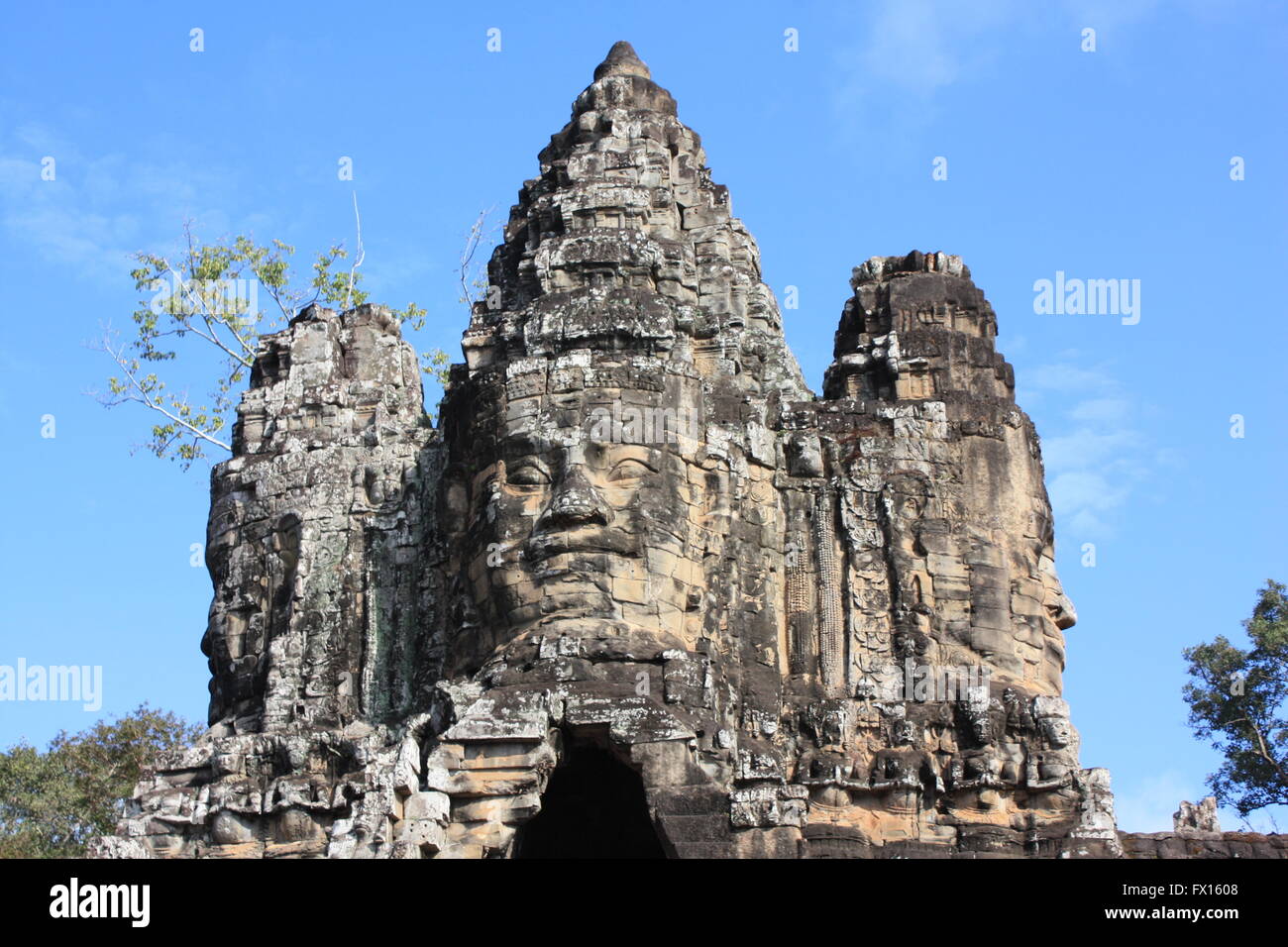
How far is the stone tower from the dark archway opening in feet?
0.12

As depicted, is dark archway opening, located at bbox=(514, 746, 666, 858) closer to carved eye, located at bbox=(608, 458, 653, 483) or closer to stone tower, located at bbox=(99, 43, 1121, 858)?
stone tower, located at bbox=(99, 43, 1121, 858)

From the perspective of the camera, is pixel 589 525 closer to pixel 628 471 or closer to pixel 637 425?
pixel 628 471

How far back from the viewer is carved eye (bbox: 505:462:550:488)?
26625 millimetres

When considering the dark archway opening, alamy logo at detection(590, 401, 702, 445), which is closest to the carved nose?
alamy logo at detection(590, 401, 702, 445)

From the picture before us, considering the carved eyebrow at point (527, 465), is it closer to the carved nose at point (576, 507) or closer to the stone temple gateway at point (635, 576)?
the stone temple gateway at point (635, 576)

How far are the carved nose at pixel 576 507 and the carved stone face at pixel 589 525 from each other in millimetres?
11

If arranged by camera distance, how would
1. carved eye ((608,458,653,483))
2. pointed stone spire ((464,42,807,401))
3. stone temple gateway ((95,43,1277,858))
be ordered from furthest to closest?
pointed stone spire ((464,42,807,401)) → carved eye ((608,458,653,483)) → stone temple gateway ((95,43,1277,858))

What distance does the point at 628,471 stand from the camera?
26469mm
